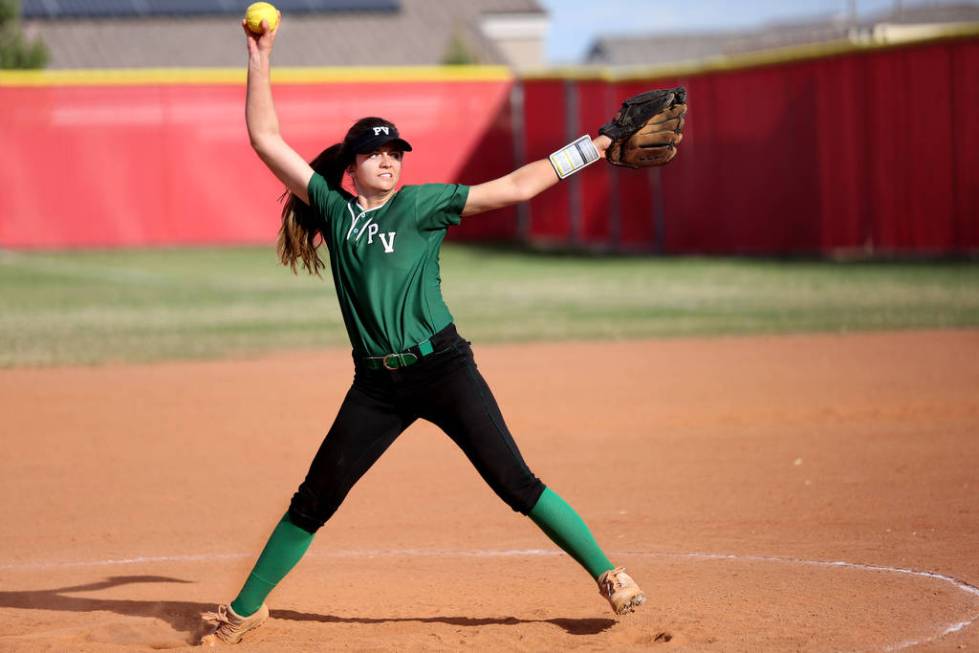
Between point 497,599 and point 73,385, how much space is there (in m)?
7.17

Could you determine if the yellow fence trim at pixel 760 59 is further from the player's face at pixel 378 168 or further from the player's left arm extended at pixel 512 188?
the player's face at pixel 378 168

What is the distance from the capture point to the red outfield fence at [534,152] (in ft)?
69.1

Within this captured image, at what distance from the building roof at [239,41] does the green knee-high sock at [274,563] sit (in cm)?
3479

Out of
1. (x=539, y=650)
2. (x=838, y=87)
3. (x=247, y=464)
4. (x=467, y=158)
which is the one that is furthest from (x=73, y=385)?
(x=467, y=158)

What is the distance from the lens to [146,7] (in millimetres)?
39656

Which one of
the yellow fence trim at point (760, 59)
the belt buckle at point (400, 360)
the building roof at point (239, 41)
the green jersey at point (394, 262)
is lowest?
the belt buckle at point (400, 360)

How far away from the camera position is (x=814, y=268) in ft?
68.1

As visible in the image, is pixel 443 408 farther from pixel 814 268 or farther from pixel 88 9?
pixel 88 9

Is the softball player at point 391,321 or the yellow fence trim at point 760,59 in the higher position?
the yellow fence trim at point 760,59

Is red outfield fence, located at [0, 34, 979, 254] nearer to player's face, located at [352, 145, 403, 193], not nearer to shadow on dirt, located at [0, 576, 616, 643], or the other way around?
shadow on dirt, located at [0, 576, 616, 643]

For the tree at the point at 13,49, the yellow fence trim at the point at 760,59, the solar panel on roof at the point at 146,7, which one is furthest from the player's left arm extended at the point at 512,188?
the solar panel on roof at the point at 146,7

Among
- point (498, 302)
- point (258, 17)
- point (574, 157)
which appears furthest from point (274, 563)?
point (498, 302)

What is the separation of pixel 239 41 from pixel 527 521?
3678cm

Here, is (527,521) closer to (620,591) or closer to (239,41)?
(620,591)
